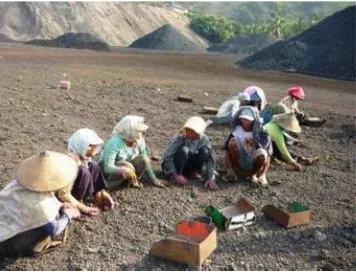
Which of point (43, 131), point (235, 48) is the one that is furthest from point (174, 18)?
point (43, 131)

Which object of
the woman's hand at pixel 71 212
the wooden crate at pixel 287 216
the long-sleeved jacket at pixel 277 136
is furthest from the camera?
the long-sleeved jacket at pixel 277 136

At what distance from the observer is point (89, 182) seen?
5.13 meters

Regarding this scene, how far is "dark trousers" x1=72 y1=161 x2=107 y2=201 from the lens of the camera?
5.05m

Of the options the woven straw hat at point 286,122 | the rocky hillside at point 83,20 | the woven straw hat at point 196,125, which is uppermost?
the woven straw hat at point 196,125

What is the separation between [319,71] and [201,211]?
2018 cm

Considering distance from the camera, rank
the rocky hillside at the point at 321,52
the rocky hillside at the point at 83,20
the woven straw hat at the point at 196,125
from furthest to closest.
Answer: the rocky hillside at the point at 83,20
the rocky hillside at the point at 321,52
the woven straw hat at the point at 196,125

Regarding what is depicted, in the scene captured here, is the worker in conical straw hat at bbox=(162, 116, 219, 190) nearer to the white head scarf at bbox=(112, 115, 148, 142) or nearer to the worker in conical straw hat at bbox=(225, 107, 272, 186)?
the worker in conical straw hat at bbox=(225, 107, 272, 186)

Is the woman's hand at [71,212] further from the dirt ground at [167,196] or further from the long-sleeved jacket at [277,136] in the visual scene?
the long-sleeved jacket at [277,136]

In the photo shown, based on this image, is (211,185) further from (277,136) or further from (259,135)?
(277,136)

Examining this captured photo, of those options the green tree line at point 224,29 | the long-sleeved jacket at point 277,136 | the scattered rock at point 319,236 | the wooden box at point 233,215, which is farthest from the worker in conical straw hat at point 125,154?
the green tree line at point 224,29

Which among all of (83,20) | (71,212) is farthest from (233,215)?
(83,20)

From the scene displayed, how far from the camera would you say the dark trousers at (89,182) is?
505 centimetres

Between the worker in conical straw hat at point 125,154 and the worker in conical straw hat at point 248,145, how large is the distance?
1.07 meters

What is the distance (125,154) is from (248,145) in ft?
5.10
